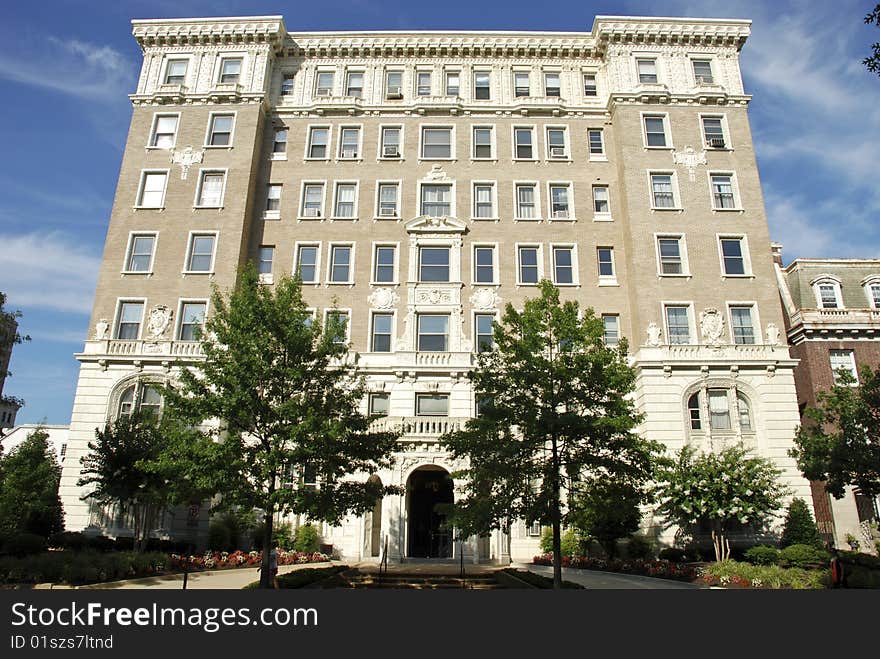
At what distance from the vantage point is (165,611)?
1039cm

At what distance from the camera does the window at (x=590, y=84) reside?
39500mm

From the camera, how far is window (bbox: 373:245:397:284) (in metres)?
34.9

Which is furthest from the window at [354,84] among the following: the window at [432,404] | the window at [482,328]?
the window at [432,404]

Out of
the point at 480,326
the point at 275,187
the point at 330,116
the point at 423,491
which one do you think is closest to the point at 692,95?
the point at 480,326

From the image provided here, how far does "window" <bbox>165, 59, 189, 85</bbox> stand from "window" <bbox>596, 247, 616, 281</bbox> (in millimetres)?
27570

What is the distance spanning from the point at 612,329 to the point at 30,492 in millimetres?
34316

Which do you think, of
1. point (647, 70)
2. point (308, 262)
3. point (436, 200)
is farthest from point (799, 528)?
point (308, 262)

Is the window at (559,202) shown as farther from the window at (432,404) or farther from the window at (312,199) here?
the window at (312,199)

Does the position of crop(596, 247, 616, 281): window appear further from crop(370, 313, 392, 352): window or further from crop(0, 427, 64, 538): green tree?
crop(0, 427, 64, 538): green tree

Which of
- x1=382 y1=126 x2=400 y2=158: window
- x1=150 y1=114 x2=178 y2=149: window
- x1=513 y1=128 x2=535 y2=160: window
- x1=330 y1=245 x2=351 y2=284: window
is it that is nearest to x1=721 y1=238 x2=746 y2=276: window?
x1=513 y1=128 x2=535 y2=160: window

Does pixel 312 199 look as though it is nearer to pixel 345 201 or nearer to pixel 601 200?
pixel 345 201

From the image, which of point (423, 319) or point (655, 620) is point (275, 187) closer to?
point (423, 319)

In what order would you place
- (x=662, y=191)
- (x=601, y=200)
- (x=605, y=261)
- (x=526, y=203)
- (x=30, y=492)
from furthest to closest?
(x=601, y=200) → (x=526, y=203) → (x=30, y=492) → (x=662, y=191) → (x=605, y=261)

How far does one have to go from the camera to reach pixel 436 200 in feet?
120
